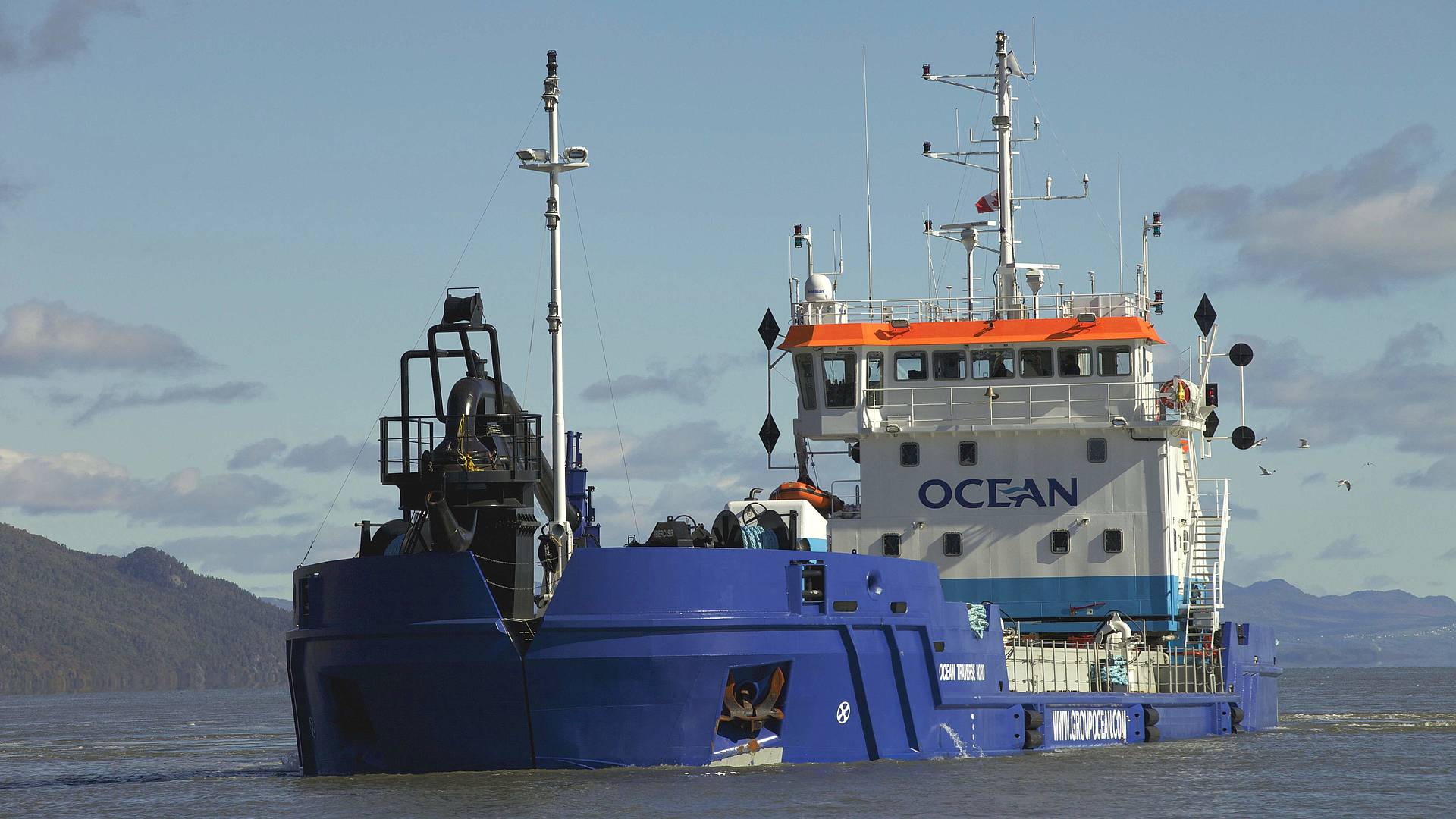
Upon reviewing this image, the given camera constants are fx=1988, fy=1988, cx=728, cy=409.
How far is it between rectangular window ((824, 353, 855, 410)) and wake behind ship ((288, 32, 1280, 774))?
0.03 m

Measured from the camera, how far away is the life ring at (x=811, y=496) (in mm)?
26641

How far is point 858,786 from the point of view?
64.1ft

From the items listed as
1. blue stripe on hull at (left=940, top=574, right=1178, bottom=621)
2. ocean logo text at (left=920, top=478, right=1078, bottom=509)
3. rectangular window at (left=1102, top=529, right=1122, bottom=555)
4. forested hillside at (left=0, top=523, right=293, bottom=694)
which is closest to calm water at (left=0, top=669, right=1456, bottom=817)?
blue stripe on hull at (left=940, top=574, right=1178, bottom=621)

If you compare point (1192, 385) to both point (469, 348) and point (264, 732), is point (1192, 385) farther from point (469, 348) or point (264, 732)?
point (264, 732)

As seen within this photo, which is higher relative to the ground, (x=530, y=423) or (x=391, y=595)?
(x=530, y=423)

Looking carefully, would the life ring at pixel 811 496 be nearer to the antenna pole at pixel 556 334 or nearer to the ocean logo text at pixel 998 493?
the ocean logo text at pixel 998 493

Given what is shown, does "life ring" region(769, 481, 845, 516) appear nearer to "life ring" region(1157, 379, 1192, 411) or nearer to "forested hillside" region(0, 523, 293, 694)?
"life ring" region(1157, 379, 1192, 411)

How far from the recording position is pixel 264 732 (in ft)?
153

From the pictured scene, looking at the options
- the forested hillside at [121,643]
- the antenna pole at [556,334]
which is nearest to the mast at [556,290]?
the antenna pole at [556,334]

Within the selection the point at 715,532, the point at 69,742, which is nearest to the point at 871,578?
the point at 715,532

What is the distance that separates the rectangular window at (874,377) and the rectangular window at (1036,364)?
6.12ft

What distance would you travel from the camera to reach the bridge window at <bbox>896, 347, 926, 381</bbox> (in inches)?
1049

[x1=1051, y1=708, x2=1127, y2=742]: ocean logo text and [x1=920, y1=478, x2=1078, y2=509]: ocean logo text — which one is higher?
[x1=920, y1=478, x2=1078, y2=509]: ocean logo text

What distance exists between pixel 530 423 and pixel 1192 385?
10.5 meters
